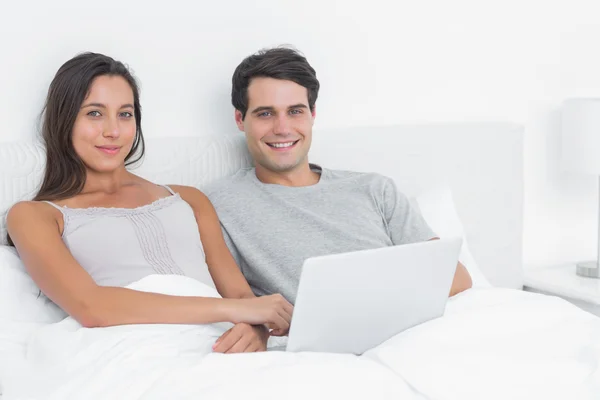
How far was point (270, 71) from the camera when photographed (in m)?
2.02

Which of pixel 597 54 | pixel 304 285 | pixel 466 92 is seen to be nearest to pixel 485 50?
pixel 466 92

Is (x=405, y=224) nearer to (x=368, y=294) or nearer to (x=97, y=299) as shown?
(x=368, y=294)

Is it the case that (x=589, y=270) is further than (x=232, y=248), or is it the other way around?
(x=589, y=270)

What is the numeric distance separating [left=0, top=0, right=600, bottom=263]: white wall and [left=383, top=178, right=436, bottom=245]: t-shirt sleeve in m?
0.40

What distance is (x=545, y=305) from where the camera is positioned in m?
1.64

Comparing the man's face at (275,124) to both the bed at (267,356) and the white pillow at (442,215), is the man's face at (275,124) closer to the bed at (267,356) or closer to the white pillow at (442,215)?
the bed at (267,356)

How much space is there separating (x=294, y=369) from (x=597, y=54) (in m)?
2.12

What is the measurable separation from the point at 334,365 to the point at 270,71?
3.06 feet

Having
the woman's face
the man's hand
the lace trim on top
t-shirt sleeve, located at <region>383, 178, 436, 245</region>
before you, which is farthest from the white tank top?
t-shirt sleeve, located at <region>383, 178, 436, 245</region>

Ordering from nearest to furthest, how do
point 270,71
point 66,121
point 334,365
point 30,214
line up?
point 334,365
point 30,214
point 66,121
point 270,71

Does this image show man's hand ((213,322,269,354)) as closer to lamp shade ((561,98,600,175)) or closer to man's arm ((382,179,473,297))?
man's arm ((382,179,473,297))

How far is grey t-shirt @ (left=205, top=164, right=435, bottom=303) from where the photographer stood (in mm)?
1938

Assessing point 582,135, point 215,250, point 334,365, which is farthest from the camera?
point 582,135

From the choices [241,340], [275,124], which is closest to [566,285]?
[275,124]
